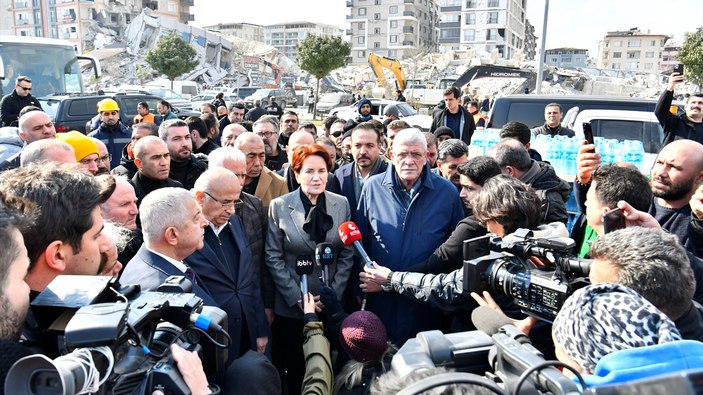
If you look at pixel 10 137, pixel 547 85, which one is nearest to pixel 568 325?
pixel 10 137

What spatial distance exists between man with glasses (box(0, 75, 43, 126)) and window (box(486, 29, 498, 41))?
3419 inches

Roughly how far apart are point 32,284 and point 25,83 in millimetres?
10248

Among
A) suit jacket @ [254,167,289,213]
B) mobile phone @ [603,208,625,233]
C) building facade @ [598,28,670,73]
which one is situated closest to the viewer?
mobile phone @ [603,208,625,233]

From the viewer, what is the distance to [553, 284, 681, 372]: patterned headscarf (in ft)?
4.30

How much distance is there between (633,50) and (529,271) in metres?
127

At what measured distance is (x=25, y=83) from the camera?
10023mm

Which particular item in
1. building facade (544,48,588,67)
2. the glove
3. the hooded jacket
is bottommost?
the glove

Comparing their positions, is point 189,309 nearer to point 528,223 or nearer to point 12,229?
point 12,229

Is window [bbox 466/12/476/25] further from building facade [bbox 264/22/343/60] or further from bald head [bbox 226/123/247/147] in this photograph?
bald head [bbox 226/123/247/147]

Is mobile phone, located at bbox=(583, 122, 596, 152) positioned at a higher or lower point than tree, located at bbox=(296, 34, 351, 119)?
lower

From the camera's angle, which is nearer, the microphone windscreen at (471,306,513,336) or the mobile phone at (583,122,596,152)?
the microphone windscreen at (471,306,513,336)

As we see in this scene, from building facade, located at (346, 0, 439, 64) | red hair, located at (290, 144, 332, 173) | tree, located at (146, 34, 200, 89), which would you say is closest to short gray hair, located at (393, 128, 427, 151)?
red hair, located at (290, 144, 332, 173)

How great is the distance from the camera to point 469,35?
8956 cm

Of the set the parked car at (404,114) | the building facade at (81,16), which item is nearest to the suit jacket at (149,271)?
the parked car at (404,114)
